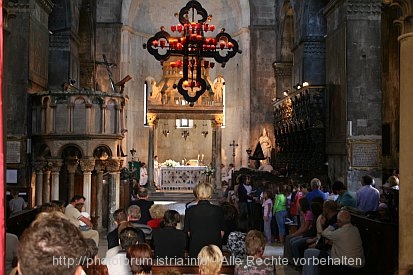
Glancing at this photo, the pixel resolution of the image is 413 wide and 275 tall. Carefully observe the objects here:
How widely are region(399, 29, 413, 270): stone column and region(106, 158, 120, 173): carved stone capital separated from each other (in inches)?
353

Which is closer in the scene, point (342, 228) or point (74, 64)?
point (342, 228)

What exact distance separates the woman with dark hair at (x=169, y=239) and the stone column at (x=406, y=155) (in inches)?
97.1

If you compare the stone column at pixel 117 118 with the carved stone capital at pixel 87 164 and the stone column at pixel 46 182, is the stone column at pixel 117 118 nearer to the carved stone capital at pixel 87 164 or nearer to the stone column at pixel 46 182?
the carved stone capital at pixel 87 164

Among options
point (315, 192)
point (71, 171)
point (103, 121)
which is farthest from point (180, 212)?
point (315, 192)

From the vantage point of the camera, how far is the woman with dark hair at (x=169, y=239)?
7.27 meters

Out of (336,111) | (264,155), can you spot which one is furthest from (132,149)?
(336,111)

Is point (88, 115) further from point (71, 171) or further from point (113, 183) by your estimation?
point (113, 183)

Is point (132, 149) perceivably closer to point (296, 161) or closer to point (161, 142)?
point (161, 142)

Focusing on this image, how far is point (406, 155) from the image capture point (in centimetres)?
759

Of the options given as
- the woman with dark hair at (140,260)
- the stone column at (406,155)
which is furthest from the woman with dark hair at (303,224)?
the woman with dark hair at (140,260)

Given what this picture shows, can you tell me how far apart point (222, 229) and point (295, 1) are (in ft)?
53.8

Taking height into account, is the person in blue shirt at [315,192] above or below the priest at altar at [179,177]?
above

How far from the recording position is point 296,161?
2247cm

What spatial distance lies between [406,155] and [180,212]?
14.5m
